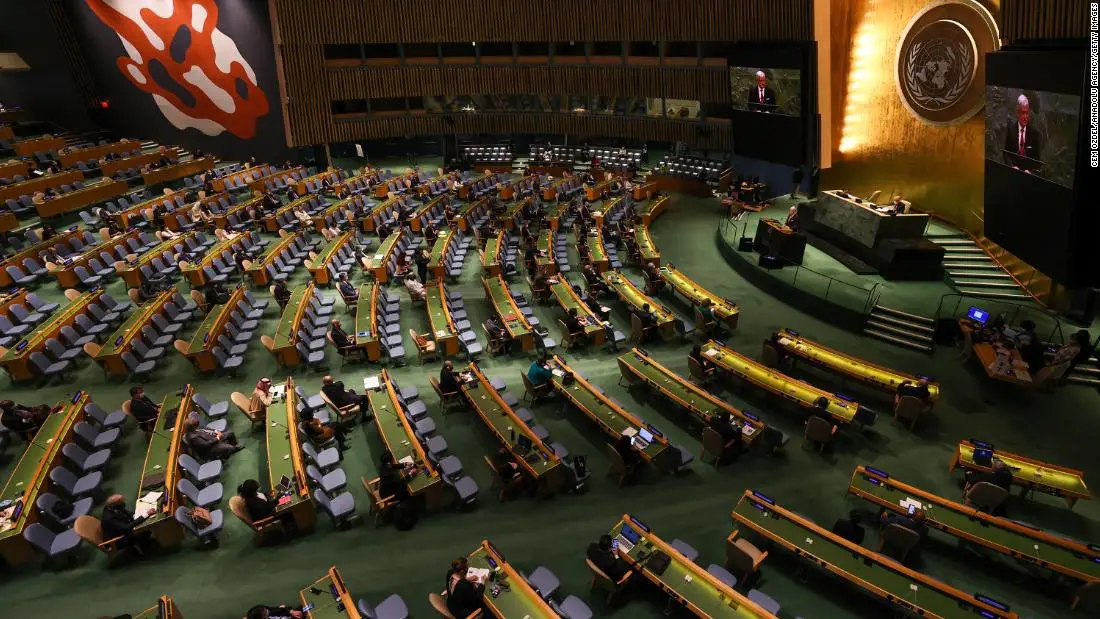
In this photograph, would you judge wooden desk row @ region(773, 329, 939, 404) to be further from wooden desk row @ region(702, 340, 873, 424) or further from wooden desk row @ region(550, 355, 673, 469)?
wooden desk row @ region(550, 355, 673, 469)

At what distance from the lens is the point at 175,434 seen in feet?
31.9

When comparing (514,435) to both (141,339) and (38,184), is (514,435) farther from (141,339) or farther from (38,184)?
(38,184)

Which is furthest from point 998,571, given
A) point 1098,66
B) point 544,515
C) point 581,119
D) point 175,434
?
point 581,119

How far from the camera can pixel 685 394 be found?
36.1ft

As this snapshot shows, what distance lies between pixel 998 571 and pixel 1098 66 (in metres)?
7.57

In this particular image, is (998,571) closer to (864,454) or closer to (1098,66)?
(864,454)

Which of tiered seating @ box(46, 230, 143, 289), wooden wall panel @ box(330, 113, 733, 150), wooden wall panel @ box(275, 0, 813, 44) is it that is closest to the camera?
tiered seating @ box(46, 230, 143, 289)

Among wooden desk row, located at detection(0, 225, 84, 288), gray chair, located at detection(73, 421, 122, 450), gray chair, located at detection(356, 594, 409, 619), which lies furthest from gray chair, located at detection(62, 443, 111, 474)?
wooden desk row, located at detection(0, 225, 84, 288)

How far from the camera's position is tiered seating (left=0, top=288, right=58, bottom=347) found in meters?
13.3

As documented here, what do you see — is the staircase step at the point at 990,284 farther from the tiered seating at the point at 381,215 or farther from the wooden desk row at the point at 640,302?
the tiered seating at the point at 381,215

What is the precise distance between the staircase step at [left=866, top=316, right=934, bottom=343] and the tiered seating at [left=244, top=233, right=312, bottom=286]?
612 inches

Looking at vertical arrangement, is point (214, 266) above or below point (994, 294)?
above

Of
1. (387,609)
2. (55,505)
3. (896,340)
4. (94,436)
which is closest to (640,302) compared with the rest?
(896,340)
